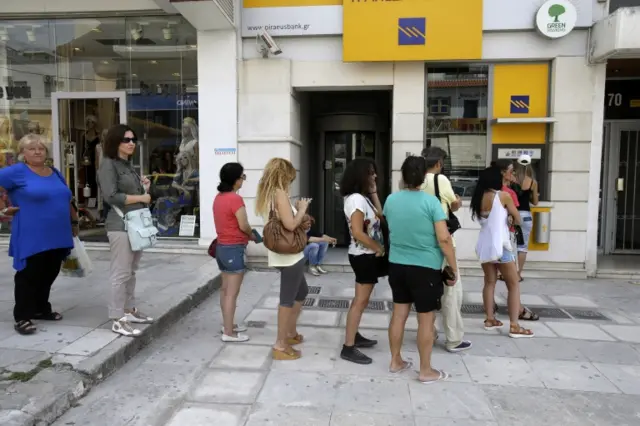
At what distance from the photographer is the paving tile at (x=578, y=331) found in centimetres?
493

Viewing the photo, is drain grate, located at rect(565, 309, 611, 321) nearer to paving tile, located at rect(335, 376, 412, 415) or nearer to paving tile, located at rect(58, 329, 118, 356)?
paving tile, located at rect(335, 376, 412, 415)

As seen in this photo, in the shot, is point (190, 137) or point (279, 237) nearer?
point (279, 237)

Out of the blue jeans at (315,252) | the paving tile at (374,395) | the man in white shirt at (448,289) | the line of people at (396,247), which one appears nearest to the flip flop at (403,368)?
the line of people at (396,247)

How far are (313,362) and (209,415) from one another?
113 cm

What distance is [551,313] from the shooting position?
18.8 feet

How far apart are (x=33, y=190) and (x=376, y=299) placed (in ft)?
13.0

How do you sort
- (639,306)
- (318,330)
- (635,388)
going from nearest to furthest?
1. (635,388)
2. (318,330)
3. (639,306)

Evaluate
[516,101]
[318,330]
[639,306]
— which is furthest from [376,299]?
[516,101]

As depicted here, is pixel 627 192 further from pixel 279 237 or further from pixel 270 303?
pixel 279 237

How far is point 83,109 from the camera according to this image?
9.16m

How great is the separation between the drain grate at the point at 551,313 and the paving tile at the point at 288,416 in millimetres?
3458

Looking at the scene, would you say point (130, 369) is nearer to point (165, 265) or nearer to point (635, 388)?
point (165, 265)

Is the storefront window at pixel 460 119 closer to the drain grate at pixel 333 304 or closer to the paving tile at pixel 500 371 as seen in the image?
the drain grate at pixel 333 304

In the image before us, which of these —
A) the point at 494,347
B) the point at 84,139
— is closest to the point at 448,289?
the point at 494,347
